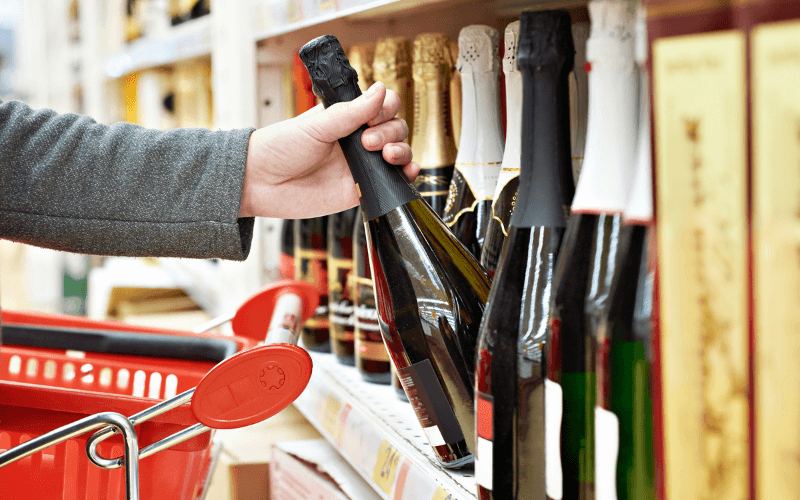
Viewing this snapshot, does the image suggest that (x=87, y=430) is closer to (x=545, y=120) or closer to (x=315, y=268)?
(x=545, y=120)

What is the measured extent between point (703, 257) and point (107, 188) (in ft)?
2.00

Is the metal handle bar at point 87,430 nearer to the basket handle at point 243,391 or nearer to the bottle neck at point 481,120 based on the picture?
the basket handle at point 243,391

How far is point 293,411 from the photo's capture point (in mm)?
1162

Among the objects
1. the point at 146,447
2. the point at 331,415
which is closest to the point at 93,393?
the point at 146,447

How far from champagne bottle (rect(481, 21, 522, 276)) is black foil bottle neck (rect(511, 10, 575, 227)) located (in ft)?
0.31

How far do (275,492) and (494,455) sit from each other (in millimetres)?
576

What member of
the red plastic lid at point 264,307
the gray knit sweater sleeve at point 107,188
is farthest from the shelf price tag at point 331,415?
the gray knit sweater sleeve at point 107,188

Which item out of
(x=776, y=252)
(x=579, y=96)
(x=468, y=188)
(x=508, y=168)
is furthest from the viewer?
(x=468, y=188)

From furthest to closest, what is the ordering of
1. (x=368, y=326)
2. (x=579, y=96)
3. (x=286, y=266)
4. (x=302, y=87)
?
(x=286, y=266)
(x=302, y=87)
(x=368, y=326)
(x=579, y=96)

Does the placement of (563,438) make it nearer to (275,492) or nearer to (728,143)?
(728,143)

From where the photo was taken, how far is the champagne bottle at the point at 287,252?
1.14 m

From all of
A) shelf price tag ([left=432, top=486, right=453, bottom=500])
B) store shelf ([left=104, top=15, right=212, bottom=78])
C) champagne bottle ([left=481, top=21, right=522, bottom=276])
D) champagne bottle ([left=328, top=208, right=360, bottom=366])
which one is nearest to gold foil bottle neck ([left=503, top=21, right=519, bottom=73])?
champagne bottle ([left=481, top=21, right=522, bottom=276])

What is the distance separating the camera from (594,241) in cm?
41

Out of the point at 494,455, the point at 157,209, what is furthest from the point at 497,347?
the point at 157,209
